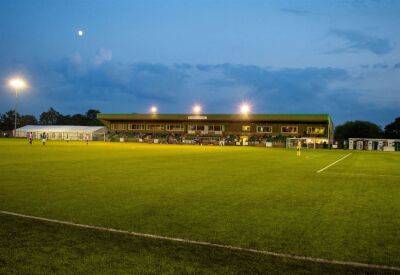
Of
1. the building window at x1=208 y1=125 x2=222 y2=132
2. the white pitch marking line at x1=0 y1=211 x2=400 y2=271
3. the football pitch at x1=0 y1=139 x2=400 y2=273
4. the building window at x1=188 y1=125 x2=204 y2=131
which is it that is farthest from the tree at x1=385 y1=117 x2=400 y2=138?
the white pitch marking line at x1=0 y1=211 x2=400 y2=271

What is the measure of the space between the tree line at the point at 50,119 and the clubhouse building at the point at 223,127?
4261 centimetres

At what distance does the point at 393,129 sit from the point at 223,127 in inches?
2417

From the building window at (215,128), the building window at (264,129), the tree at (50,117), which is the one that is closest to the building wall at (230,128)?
the building window at (264,129)

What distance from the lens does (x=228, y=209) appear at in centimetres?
1063

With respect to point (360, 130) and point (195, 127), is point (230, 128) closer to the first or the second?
point (195, 127)

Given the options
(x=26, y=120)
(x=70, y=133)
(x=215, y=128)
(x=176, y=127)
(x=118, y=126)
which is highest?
(x=26, y=120)

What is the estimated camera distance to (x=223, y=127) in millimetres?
114812

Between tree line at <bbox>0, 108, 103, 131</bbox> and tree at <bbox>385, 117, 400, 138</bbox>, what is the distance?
11127cm

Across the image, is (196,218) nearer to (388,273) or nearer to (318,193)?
(388,273)

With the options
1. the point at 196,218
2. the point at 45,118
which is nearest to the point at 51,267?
the point at 196,218

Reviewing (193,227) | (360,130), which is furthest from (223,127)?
(193,227)

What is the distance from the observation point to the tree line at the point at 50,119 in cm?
14462

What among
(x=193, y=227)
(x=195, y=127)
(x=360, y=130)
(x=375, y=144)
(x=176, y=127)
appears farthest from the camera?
(x=360, y=130)

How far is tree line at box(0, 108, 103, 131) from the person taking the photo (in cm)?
14462
